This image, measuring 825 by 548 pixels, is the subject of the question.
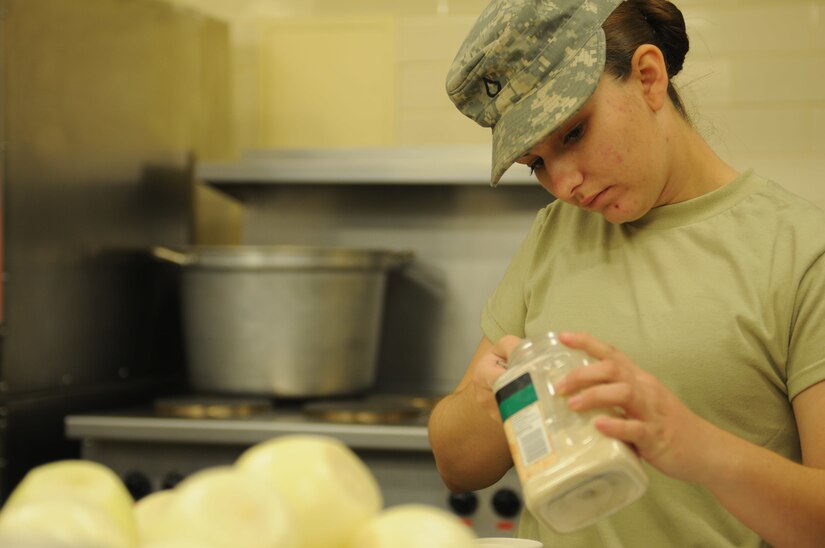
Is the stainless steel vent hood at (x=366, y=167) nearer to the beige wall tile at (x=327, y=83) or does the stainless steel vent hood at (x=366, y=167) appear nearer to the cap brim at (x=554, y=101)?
the beige wall tile at (x=327, y=83)

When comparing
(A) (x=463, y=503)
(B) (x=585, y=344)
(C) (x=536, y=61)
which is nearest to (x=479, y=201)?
(A) (x=463, y=503)

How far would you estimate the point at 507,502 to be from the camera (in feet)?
5.36

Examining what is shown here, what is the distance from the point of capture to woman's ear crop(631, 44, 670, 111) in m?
1.03

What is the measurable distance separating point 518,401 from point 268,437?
1056 millimetres

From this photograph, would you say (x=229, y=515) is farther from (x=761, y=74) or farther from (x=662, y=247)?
(x=761, y=74)

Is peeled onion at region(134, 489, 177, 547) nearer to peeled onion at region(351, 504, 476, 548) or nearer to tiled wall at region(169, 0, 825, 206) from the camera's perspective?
peeled onion at region(351, 504, 476, 548)

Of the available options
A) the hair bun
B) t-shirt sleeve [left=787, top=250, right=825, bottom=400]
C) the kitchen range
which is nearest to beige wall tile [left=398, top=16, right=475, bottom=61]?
the kitchen range

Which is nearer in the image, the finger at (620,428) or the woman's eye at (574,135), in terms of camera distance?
the finger at (620,428)

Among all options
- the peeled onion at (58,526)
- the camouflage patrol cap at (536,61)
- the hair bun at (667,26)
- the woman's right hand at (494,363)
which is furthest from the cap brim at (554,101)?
the peeled onion at (58,526)

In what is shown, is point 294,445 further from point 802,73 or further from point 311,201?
point 802,73

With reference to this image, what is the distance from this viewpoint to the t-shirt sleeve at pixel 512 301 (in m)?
1.19

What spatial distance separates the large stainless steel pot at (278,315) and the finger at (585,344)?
1.17m

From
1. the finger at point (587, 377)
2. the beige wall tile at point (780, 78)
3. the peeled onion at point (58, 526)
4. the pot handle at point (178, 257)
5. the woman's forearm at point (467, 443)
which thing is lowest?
the woman's forearm at point (467, 443)

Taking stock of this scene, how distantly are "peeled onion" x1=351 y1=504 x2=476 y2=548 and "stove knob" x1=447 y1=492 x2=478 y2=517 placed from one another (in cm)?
117
